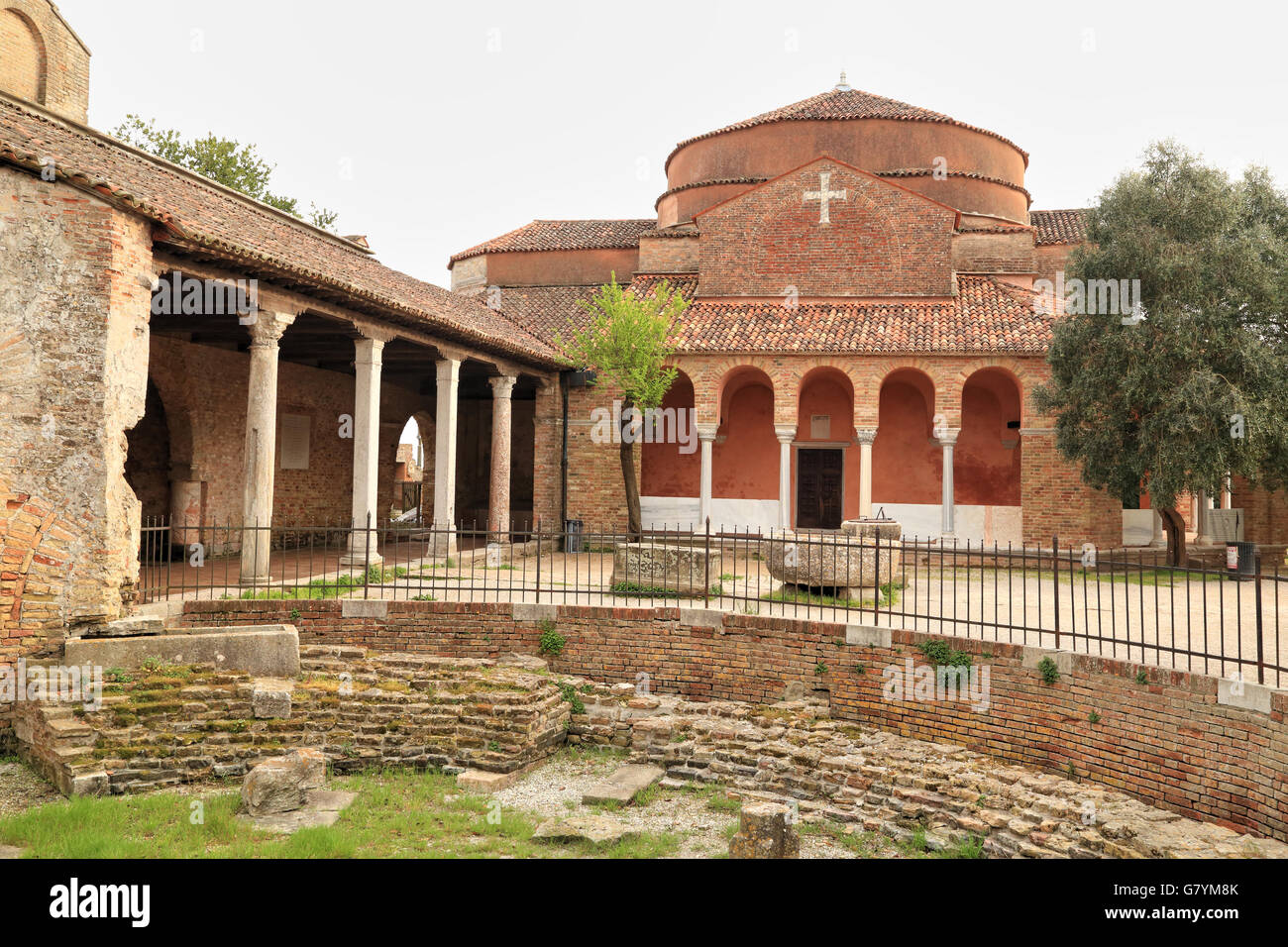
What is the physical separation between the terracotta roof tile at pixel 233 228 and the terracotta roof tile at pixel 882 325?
3.98 meters

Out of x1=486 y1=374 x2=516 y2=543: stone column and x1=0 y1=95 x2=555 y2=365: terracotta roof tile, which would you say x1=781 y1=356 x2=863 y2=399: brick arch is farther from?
x1=486 y1=374 x2=516 y2=543: stone column

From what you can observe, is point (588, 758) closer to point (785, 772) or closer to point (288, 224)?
point (785, 772)

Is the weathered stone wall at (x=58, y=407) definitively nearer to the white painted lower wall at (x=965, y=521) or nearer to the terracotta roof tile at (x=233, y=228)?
the terracotta roof tile at (x=233, y=228)

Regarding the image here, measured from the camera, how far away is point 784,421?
19.3 metres

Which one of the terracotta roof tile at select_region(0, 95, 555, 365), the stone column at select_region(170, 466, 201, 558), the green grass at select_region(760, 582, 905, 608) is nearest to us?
the terracotta roof tile at select_region(0, 95, 555, 365)

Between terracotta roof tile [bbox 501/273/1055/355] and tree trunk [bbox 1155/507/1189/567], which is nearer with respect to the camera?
tree trunk [bbox 1155/507/1189/567]

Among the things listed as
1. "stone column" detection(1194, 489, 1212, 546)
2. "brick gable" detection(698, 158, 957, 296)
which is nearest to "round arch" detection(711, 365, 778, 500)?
"brick gable" detection(698, 158, 957, 296)

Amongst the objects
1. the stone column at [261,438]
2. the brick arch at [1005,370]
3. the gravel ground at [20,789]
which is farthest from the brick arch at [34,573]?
the brick arch at [1005,370]

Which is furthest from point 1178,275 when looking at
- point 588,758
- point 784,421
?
point 588,758

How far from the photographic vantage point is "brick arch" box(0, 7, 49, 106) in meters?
15.5

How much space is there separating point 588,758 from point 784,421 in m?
11.5

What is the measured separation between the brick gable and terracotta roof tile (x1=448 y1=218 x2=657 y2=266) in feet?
14.9

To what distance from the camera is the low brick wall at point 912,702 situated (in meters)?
6.79

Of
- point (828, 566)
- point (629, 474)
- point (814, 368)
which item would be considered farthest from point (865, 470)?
point (828, 566)
